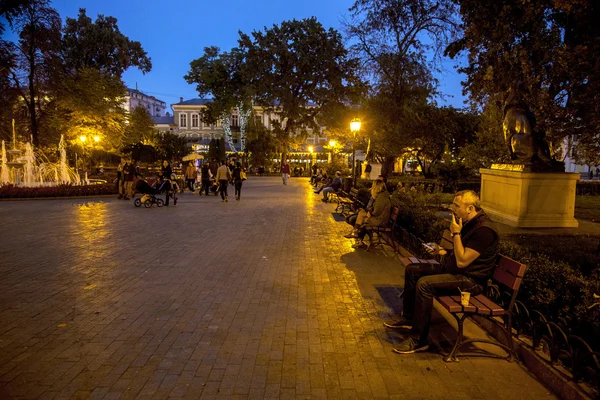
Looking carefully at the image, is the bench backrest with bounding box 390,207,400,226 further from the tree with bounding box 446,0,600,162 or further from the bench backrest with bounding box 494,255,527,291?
the bench backrest with bounding box 494,255,527,291

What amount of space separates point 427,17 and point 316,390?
69.7 ft

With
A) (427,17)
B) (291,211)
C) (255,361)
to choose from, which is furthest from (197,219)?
(427,17)

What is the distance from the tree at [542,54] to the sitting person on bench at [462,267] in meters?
3.97

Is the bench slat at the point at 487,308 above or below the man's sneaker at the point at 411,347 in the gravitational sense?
above

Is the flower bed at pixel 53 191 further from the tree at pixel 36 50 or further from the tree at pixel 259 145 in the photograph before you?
the tree at pixel 259 145

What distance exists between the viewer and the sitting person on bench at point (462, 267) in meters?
3.97

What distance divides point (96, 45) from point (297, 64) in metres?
18.1

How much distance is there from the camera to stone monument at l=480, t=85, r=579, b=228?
8.89 m

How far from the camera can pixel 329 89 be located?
111 feet

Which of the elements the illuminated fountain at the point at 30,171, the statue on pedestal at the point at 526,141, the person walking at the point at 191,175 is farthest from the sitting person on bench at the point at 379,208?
the illuminated fountain at the point at 30,171

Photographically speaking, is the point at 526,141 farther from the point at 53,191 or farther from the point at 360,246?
the point at 53,191

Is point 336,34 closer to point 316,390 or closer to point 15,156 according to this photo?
point 15,156

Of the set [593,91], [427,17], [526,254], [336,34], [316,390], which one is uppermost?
[336,34]

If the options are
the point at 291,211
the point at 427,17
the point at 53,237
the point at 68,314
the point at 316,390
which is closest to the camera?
the point at 316,390
